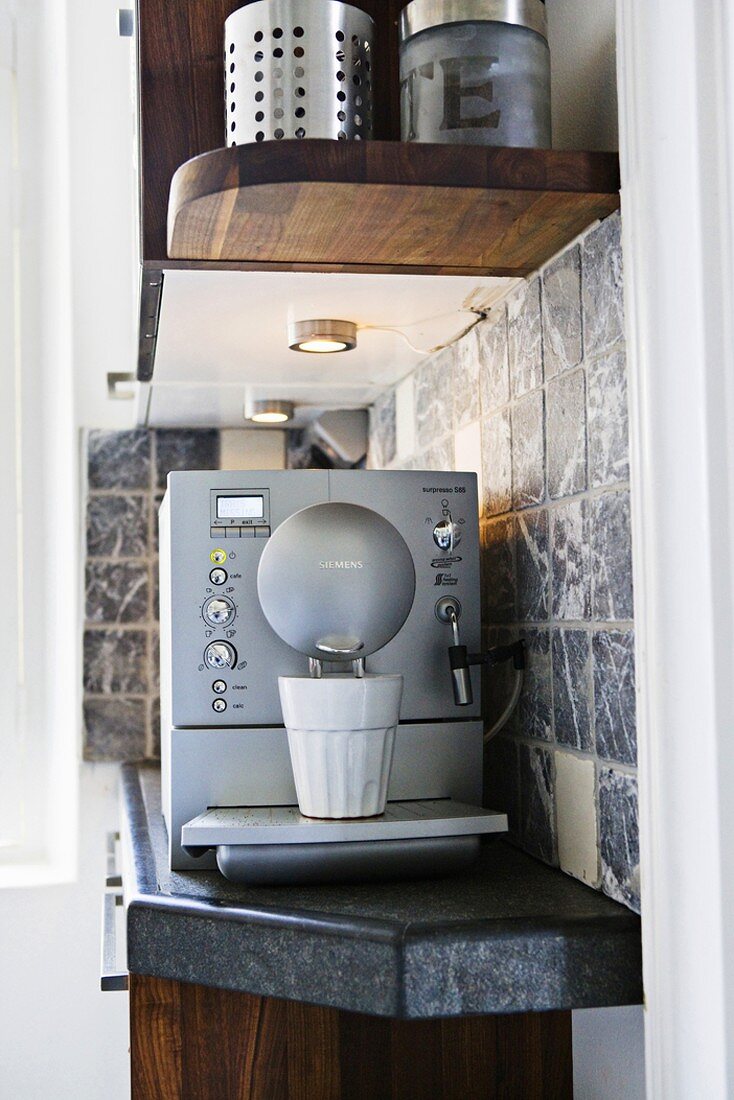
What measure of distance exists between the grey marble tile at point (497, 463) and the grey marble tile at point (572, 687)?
22 centimetres

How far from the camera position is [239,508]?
1.10 meters

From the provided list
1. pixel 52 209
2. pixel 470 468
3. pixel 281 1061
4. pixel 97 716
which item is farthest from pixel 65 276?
pixel 281 1061

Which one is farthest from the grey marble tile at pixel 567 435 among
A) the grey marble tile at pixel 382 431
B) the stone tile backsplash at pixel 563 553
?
the grey marble tile at pixel 382 431

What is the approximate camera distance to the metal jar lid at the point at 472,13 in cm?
92

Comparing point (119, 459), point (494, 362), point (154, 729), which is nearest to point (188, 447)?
point (119, 459)

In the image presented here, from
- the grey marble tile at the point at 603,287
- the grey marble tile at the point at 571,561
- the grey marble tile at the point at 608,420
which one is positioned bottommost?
the grey marble tile at the point at 571,561

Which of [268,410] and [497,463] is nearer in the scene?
[497,463]

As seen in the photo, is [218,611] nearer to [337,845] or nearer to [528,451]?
[337,845]

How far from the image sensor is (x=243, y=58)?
3.10 feet

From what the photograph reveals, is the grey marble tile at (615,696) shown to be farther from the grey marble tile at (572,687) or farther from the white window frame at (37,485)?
the white window frame at (37,485)

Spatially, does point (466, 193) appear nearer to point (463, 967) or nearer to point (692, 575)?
point (692, 575)

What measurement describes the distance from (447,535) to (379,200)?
1.22 ft

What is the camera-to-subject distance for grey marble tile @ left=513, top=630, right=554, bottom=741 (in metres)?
1.09

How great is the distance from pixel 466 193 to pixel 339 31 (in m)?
0.19
